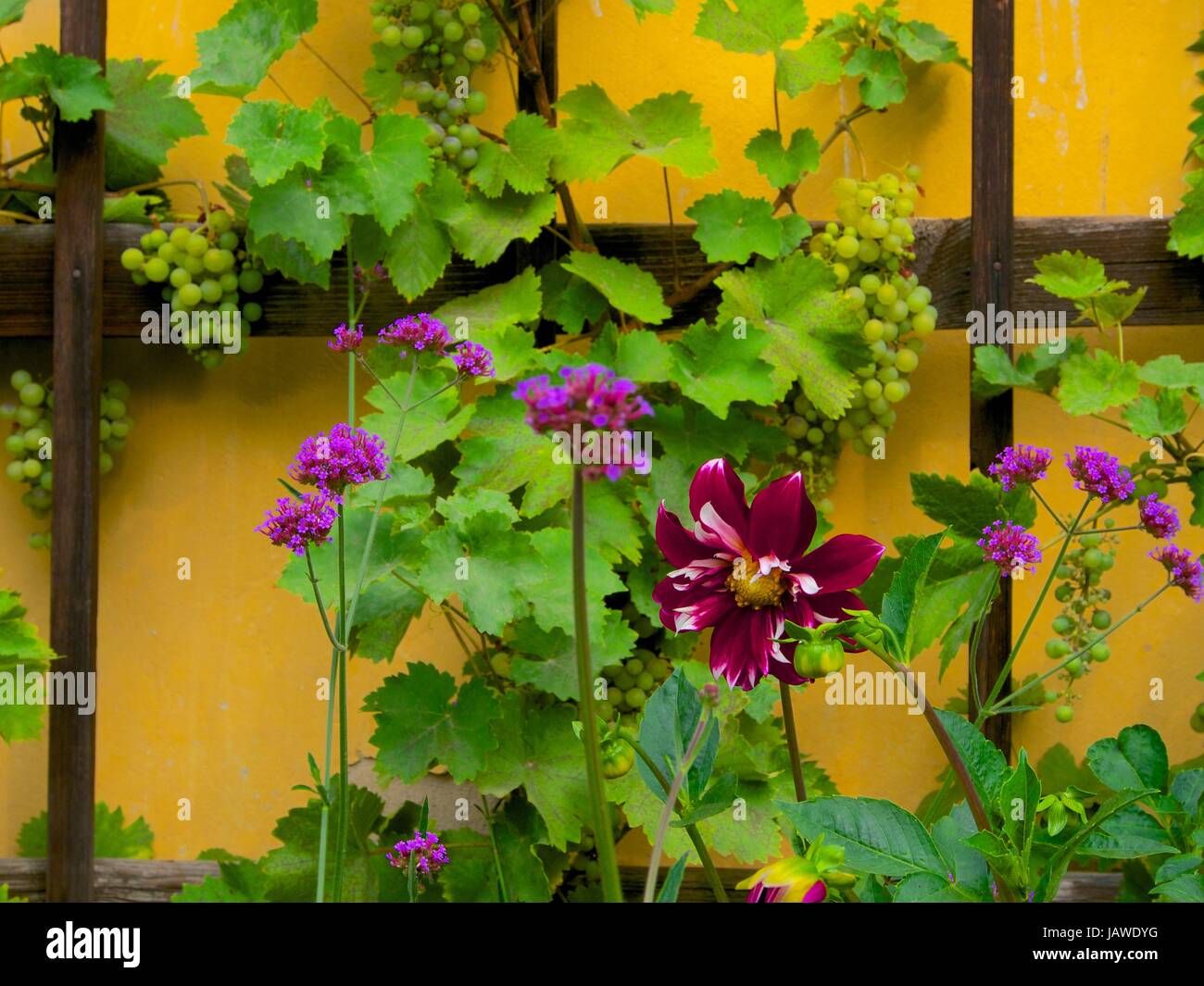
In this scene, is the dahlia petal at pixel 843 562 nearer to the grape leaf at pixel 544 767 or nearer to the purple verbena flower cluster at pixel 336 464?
the purple verbena flower cluster at pixel 336 464

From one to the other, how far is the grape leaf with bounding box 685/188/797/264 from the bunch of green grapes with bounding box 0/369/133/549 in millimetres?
925

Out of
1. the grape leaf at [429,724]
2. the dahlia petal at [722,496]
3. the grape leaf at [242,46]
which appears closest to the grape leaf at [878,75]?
the grape leaf at [242,46]

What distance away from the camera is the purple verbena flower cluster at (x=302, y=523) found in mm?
539

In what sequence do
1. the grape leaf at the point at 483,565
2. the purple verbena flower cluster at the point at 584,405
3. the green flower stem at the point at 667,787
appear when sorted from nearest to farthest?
the purple verbena flower cluster at the point at 584,405
the green flower stem at the point at 667,787
the grape leaf at the point at 483,565

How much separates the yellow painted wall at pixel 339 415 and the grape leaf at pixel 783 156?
0.55ft

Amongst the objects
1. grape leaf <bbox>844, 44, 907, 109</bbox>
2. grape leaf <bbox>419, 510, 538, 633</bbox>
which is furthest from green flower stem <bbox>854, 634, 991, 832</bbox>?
grape leaf <bbox>844, 44, 907, 109</bbox>

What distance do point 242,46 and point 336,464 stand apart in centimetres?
115

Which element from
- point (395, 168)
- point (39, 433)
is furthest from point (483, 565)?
point (39, 433)

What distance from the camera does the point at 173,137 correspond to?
168 cm

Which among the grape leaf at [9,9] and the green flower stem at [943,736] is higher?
the grape leaf at [9,9]

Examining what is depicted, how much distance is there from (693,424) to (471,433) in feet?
0.97

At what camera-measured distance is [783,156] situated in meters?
1.60
